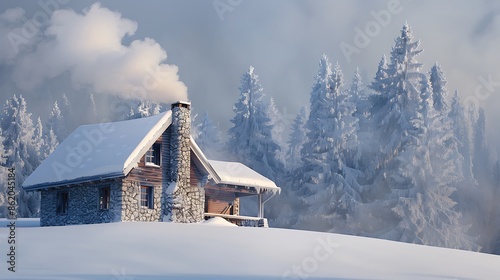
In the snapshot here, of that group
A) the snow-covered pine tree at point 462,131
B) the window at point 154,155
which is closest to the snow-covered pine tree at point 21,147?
the window at point 154,155

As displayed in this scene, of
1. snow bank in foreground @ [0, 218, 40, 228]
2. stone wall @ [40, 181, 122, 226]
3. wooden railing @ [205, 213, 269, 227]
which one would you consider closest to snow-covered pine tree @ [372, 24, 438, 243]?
wooden railing @ [205, 213, 269, 227]

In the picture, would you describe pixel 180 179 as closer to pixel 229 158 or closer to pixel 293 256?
pixel 293 256

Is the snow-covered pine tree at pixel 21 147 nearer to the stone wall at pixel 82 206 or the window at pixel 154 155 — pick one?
the stone wall at pixel 82 206

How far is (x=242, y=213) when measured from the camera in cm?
6153

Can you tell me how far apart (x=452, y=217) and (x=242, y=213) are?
1832cm

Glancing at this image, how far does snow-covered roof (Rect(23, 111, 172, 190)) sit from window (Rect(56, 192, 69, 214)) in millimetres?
1152

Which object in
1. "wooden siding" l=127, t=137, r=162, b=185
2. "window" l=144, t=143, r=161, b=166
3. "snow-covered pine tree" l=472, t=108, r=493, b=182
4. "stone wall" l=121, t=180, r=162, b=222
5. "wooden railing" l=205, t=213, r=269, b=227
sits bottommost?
"wooden railing" l=205, t=213, r=269, b=227

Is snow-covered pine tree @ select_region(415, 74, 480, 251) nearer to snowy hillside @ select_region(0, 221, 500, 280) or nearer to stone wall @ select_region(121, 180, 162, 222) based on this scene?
snowy hillside @ select_region(0, 221, 500, 280)

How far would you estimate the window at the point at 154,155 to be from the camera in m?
38.5

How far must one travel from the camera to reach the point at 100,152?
39.6 metres

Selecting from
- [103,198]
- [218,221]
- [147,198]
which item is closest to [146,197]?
[147,198]

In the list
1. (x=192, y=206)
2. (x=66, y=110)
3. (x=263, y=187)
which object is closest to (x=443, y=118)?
(x=263, y=187)

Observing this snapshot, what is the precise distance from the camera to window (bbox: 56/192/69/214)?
40.6 meters

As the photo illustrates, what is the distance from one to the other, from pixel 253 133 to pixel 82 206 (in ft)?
89.9
